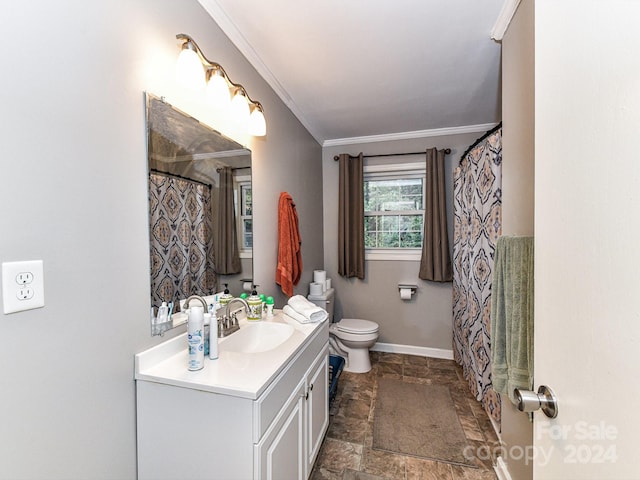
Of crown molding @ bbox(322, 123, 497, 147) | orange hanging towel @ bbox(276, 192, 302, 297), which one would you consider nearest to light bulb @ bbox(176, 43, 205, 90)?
orange hanging towel @ bbox(276, 192, 302, 297)

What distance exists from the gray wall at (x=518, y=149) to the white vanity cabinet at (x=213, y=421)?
1.14m

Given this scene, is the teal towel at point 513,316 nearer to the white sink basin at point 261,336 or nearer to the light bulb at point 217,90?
the white sink basin at point 261,336

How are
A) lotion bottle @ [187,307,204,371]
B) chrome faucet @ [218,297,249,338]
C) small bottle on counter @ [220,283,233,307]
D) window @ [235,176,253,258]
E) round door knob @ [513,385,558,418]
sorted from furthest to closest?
window @ [235,176,253,258], small bottle on counter @ [220,283,233,307], chrome faucet @ [218,297,249,338], lotion bottle @ [187,307,204,371], round door knob @ [513,385,558,418]

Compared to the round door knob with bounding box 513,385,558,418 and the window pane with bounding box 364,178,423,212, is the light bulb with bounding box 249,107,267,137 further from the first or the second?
the window pane with bounding box 364,178,423,212

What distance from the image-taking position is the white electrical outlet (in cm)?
67

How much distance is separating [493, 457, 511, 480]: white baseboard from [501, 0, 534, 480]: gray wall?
3 centimetres

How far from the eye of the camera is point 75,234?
2.69 ft

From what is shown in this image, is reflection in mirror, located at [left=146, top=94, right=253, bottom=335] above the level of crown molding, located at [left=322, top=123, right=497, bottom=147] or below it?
below

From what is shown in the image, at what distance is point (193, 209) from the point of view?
1.33m

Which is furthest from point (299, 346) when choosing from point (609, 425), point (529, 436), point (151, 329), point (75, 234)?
point (529, 436)

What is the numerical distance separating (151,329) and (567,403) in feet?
4.01

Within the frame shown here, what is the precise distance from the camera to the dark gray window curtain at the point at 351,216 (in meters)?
3.17

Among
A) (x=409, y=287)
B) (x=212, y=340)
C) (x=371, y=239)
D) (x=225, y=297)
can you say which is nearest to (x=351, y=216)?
(x=371, y=239)

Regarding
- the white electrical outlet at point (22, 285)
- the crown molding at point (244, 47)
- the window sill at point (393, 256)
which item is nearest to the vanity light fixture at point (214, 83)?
the crown molding at point (244, 47)
